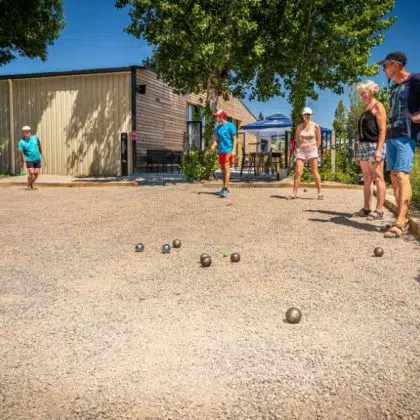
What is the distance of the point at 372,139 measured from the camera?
273 inches

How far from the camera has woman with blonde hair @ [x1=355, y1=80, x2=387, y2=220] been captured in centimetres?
670

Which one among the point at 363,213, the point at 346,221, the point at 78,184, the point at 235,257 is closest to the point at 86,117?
the point at 78,184

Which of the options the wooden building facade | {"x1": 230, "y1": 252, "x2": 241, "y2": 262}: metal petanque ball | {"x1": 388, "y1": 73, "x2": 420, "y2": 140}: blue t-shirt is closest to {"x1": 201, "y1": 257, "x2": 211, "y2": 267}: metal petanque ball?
{"x1": 230, "y1": 252, "x2": 241, "y2": 262}: metal petanque ball

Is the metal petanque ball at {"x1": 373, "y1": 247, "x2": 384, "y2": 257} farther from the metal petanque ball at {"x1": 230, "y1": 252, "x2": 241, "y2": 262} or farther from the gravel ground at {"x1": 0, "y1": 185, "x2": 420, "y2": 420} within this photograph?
the metal petanque ball at {"x1": 230, "y1": 252, "x2": 241, "y2": 262}

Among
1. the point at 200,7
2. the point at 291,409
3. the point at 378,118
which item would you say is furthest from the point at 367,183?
the point at 200,7

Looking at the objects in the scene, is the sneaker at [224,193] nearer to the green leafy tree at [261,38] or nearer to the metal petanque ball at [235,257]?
the green leafy tree at [261,38]

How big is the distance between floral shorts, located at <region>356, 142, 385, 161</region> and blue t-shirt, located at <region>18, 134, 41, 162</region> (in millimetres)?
9740

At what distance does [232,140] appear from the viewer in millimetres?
10484

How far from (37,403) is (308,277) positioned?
8.81 ft

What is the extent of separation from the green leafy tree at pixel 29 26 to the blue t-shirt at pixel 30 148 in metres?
7.32

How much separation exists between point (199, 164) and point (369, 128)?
8856 mm

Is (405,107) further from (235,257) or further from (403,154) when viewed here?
(235,257)

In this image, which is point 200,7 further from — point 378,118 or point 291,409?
point 291,409

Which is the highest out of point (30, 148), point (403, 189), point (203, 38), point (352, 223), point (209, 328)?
point (203, 38)
